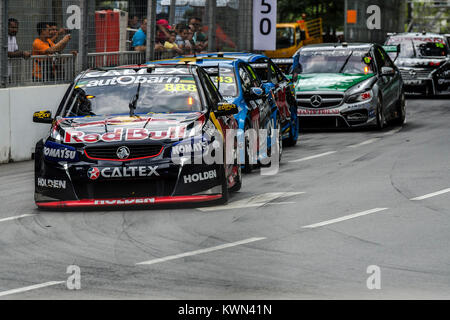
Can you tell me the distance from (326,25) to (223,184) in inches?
1853

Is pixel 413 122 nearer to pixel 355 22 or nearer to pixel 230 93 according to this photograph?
pixel 230 93

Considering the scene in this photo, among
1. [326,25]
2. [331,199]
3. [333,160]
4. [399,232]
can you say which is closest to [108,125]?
[331,199]

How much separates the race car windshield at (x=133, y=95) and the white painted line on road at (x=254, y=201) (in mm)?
1105

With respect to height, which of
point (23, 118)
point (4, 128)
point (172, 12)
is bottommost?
point (4, 128)

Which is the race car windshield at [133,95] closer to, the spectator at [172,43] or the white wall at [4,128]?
the white wall at [4,128]

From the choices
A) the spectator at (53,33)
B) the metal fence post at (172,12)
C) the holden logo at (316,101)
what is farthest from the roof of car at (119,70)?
the metal fence post at (172,12)

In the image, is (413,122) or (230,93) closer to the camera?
(230,93)

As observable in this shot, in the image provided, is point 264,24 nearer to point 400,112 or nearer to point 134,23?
point 400,112

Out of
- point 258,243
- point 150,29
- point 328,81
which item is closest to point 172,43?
point 150,29

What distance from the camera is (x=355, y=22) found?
3597 centimetres

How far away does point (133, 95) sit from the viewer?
11.3 metres

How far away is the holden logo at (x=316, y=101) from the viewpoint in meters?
19.1

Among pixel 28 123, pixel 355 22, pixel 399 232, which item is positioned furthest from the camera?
pixel 355 22

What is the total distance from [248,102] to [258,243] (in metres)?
5.16
